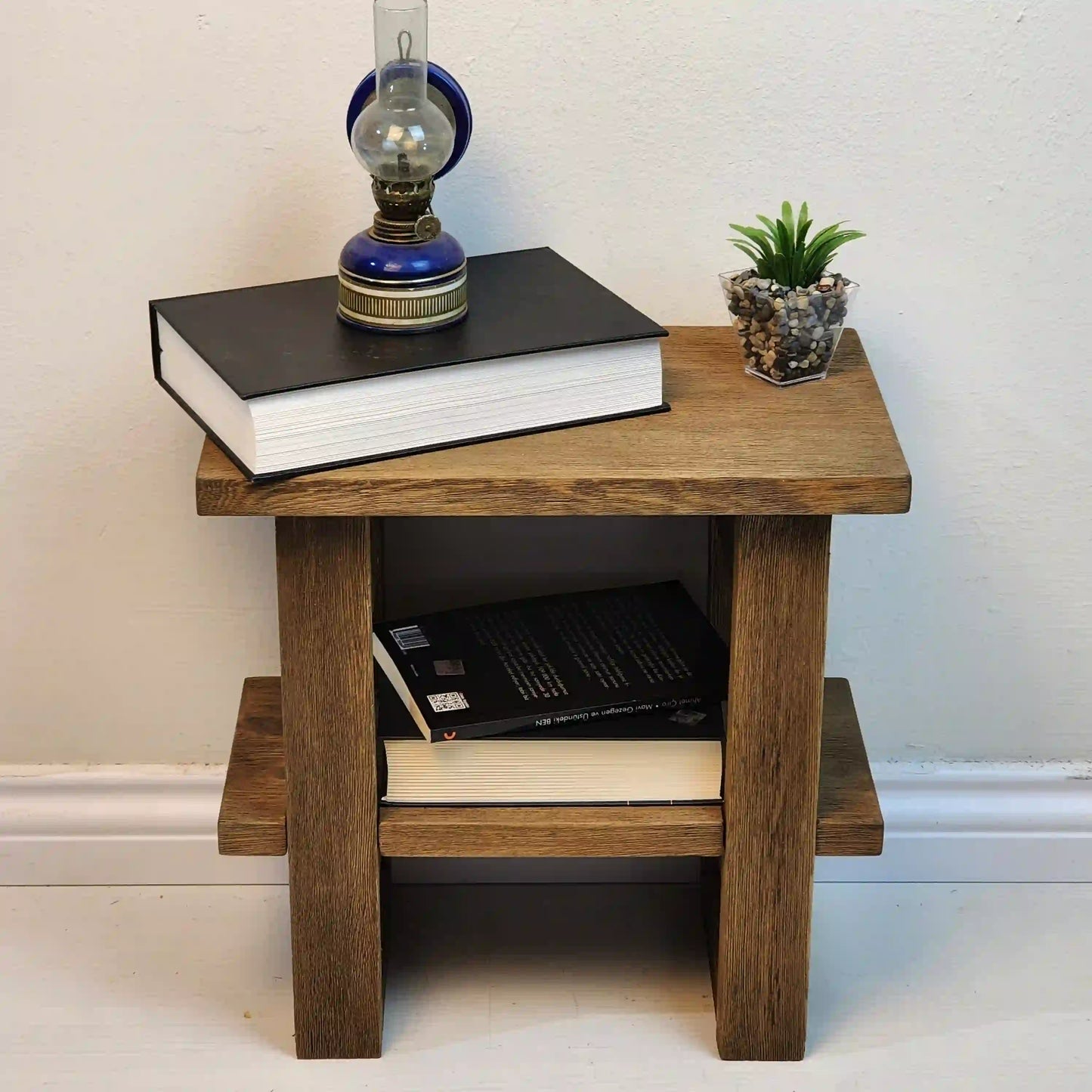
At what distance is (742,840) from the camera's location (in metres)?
1.11

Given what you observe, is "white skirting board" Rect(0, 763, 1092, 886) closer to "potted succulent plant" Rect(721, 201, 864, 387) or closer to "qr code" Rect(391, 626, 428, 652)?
"qr code" Rect(391, 626, 428, 652)

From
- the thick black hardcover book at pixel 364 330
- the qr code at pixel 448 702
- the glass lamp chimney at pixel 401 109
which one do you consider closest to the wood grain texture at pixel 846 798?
the qr code at pixel 448 702

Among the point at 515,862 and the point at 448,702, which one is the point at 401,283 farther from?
the point at 515,862

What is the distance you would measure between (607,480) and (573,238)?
329 mm

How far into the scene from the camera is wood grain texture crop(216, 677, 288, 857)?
3.63 feet

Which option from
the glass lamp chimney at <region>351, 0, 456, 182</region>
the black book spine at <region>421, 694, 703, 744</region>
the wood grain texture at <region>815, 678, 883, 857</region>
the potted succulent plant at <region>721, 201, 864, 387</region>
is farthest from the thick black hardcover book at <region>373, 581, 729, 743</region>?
the glass lamp chimney at <region>351, 0, 456, 182</region>

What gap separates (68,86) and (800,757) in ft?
2.34


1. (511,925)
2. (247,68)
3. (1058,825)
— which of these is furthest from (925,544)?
(247,68)

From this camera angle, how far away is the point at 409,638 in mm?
1165

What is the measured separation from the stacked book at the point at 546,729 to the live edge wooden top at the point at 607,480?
0.65 feet

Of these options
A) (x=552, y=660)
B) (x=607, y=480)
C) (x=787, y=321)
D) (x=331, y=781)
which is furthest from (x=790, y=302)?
(x=331, y=781)

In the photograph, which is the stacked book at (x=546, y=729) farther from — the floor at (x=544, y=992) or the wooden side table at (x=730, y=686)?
the floor at (x=544, y=992)

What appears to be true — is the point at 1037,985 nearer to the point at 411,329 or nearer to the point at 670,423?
the point at 670,423

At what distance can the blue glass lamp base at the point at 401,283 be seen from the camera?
1.00m
